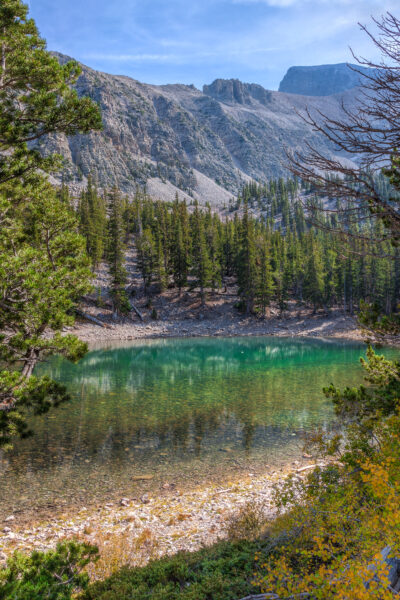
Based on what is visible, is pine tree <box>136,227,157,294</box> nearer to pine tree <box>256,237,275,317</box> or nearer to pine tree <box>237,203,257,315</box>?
pine tree <box>237,203,257,315</box>

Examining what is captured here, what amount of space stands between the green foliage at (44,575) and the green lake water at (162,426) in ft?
20.4

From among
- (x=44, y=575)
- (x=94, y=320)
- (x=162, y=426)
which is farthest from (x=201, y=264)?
(x=44, y=575)

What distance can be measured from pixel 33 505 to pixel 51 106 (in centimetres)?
1144

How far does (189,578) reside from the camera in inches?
260

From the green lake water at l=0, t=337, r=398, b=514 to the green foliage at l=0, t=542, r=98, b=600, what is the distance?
6.22 metres

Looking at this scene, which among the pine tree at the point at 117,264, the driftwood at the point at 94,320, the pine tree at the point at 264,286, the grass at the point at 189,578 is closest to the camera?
the grass at the point at 189,578

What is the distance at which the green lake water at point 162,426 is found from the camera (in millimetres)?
12734

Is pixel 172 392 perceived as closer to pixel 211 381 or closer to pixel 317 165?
pixel 211 381

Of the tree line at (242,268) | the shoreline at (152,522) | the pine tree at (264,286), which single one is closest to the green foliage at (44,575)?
the shoreline at (152,522)

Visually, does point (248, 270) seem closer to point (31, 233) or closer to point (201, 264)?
point (201, 264)

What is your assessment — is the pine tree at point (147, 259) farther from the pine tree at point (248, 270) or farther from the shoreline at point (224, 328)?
the pine tree at point (248, 270)

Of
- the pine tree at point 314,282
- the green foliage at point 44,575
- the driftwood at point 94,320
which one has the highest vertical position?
the pine tree at point 314,282

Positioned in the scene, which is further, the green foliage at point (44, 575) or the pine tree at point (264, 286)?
the pine tree at point (264, 286)

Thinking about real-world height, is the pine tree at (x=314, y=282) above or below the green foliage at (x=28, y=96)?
below
